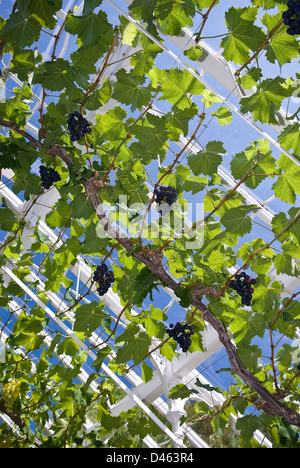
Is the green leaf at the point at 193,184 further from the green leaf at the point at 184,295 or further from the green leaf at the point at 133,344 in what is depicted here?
the green leaf at the point at 133,344

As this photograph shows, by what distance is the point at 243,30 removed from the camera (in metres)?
1.22

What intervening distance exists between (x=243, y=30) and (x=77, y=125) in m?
0.69

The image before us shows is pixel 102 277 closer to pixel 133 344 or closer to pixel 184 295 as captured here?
pixel 133 344

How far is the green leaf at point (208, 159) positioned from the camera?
4.72 ft

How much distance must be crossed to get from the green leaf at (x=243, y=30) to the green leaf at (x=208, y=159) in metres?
0.32

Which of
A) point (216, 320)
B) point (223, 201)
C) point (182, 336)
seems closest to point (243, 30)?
point (223, 201)

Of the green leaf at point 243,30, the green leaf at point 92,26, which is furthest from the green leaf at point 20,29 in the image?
the green leaf at point 243,30

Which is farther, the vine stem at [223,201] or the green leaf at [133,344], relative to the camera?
the green leaf at [133,344]

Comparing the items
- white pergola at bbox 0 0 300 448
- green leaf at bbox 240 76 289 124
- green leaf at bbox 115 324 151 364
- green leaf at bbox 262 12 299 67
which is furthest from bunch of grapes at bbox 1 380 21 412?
green leaf at bbox 262 12 299 67

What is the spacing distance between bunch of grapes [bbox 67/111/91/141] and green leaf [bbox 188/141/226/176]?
0.43 meters

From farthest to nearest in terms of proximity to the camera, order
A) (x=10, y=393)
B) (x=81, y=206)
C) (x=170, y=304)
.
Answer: (x=10, y=393) < (x=170, y=304) < (x=81, y=206)

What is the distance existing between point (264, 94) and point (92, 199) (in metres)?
0.75
